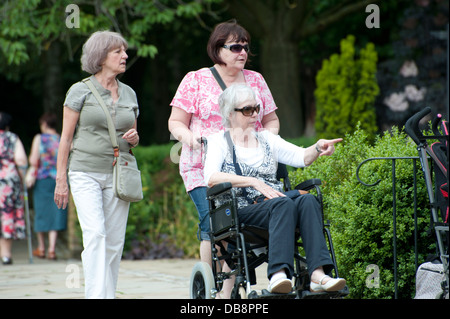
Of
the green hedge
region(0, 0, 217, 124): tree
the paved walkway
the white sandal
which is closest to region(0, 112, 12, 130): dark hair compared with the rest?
the paved walkway

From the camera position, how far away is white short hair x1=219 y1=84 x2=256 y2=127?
4.76 meters

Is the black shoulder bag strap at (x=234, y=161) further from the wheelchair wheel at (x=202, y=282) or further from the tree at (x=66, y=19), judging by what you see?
the tree at (x=66, y=19)

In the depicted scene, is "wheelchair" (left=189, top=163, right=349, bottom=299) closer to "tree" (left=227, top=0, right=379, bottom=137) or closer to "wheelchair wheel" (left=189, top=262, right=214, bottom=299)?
"wheelchair wheel" (left=189, top=262, right=214, bottom=299)

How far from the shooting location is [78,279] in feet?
25.3

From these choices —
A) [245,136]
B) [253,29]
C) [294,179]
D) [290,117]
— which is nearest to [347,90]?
[290,117]

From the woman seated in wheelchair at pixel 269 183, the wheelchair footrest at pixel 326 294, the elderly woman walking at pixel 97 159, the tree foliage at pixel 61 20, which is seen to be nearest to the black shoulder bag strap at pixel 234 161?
the woman seated in wheelchair at pixel 269 183

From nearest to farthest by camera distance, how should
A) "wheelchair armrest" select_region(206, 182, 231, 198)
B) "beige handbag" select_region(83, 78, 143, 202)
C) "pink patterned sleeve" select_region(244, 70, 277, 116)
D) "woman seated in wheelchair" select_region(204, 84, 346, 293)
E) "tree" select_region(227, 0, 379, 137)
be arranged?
"woman seated in wheelchair" select_region(204, 84, 346, 293)
"wheelchair armrest" select_region(206, 182, 231, 198)
"beige handbag" select_region(83, 78, 143, 202)
"pink patterned sleeve" select_region(244, 70, 277, 116)
"tree" select_region(227, 0, 379, 137)

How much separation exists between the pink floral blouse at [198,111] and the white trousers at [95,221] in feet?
1.74

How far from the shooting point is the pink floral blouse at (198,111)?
5.14 metres

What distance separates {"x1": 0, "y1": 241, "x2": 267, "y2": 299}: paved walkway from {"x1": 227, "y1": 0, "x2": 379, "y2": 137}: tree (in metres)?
5.31

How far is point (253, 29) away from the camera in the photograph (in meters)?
14.4

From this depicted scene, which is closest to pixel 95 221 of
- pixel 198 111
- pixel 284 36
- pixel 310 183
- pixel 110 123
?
pixel 110 123
